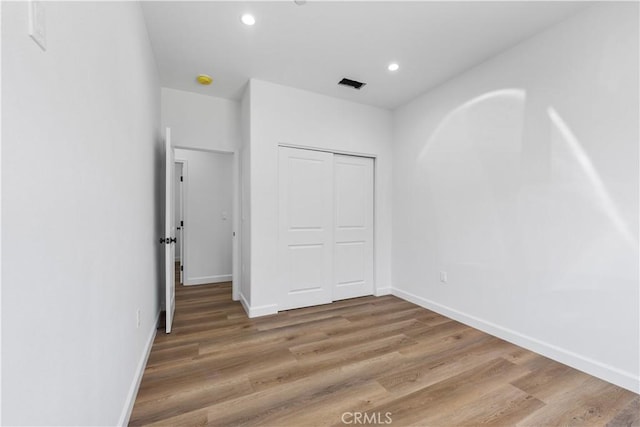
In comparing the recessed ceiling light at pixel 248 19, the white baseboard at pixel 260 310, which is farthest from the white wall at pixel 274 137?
the recessed ceiling light at pixel 248 19

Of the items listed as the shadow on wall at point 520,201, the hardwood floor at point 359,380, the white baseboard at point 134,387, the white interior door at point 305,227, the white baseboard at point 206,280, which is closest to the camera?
the white baseboard at point 134,387

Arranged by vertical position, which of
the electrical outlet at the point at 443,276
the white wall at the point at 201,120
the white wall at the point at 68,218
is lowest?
the electrical outlet at the point at 443,276

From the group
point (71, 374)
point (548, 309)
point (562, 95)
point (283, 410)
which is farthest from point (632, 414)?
point (71, 374)

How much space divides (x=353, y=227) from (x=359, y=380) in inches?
84.7

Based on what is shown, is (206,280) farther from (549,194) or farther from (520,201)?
(549,194)

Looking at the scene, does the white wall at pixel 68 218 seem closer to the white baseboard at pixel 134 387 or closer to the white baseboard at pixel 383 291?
the white baseboard at pixel 134 387

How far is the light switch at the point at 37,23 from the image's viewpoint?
0.68 meters

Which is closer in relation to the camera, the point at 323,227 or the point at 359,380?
the point at 359,380

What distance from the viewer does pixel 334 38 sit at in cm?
246

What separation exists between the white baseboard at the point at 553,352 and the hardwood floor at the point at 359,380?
0.06 m

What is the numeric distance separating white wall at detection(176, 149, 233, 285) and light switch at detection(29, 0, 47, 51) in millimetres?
4139

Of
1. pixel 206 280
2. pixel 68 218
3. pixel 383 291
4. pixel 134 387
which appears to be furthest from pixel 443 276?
pixel 206 280

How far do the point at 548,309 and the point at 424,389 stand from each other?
1.33 meters

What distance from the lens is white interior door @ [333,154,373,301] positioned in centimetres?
375
